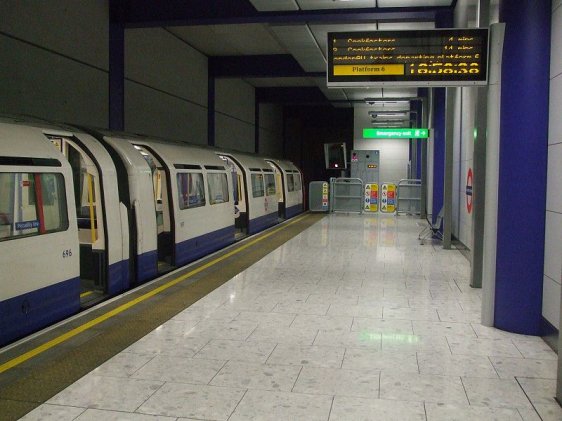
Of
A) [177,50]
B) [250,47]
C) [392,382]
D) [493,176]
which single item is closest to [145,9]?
[177,50]

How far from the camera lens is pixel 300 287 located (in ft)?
23.9

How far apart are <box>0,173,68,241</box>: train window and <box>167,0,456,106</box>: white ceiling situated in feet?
17.1

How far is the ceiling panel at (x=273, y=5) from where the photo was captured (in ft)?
31.2

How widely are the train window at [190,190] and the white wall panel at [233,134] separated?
297 inches

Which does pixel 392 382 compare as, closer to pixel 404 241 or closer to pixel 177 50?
pixel 404 241

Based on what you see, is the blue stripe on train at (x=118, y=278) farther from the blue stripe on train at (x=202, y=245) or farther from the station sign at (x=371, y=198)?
the station sign at (x=371, y=198)

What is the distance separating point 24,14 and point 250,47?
8127 millimetres

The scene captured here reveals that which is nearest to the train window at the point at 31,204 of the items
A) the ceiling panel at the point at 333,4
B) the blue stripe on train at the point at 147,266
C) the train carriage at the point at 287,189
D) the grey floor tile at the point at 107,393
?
the grey floor tile at the point at 107,393

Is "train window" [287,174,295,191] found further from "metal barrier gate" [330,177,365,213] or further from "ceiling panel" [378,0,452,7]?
"ceiling panel" [378,0,452,7]

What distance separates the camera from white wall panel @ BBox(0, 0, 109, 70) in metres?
8.16

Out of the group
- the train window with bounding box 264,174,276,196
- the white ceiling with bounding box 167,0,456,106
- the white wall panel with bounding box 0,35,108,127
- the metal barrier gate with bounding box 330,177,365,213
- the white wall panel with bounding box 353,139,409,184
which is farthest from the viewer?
the white wall panel with bounding box 353,139,409,184

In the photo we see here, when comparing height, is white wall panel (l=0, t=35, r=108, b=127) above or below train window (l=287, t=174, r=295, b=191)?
above

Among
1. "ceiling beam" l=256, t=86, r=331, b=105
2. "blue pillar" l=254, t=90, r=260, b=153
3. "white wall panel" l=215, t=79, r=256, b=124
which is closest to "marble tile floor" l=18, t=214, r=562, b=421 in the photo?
"white wall panel" l=215, t=79, r=256, b=124

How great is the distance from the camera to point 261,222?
14906 millimetres
